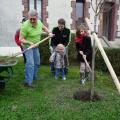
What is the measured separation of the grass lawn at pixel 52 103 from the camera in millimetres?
7043

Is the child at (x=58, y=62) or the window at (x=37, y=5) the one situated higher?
the window at (x=37, y=5)

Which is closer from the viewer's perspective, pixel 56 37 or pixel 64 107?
pixel 64 107

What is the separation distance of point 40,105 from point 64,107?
0.46 meters

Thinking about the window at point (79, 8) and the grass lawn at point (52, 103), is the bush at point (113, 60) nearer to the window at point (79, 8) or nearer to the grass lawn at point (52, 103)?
the grass lawn at point (52, 103)

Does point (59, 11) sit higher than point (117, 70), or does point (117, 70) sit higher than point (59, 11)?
point (59, 11)

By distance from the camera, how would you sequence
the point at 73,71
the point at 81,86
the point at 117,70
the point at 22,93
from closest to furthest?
the point at 22,93 < the point at 81,86 < the point at 73,71 < the point at 117,70

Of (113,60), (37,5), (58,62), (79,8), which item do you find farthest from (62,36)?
(79,8)

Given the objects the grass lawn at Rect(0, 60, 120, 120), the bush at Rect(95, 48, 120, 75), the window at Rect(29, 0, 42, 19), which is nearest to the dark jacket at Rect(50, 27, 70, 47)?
the grass lawn at Rect(0, 60, 120, 120)

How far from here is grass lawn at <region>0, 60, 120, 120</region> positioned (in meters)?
7.04

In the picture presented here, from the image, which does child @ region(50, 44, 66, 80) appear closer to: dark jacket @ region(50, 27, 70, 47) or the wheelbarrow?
dark jacket @ region(50, 27, 70, 47)

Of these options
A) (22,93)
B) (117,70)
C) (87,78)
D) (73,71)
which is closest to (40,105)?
(22,93)

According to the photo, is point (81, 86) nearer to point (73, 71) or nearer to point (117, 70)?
point (73, 71)

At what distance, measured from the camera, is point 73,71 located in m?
12.5

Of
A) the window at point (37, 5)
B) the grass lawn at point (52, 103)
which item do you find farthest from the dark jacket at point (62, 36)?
the window at point (37, 5)
